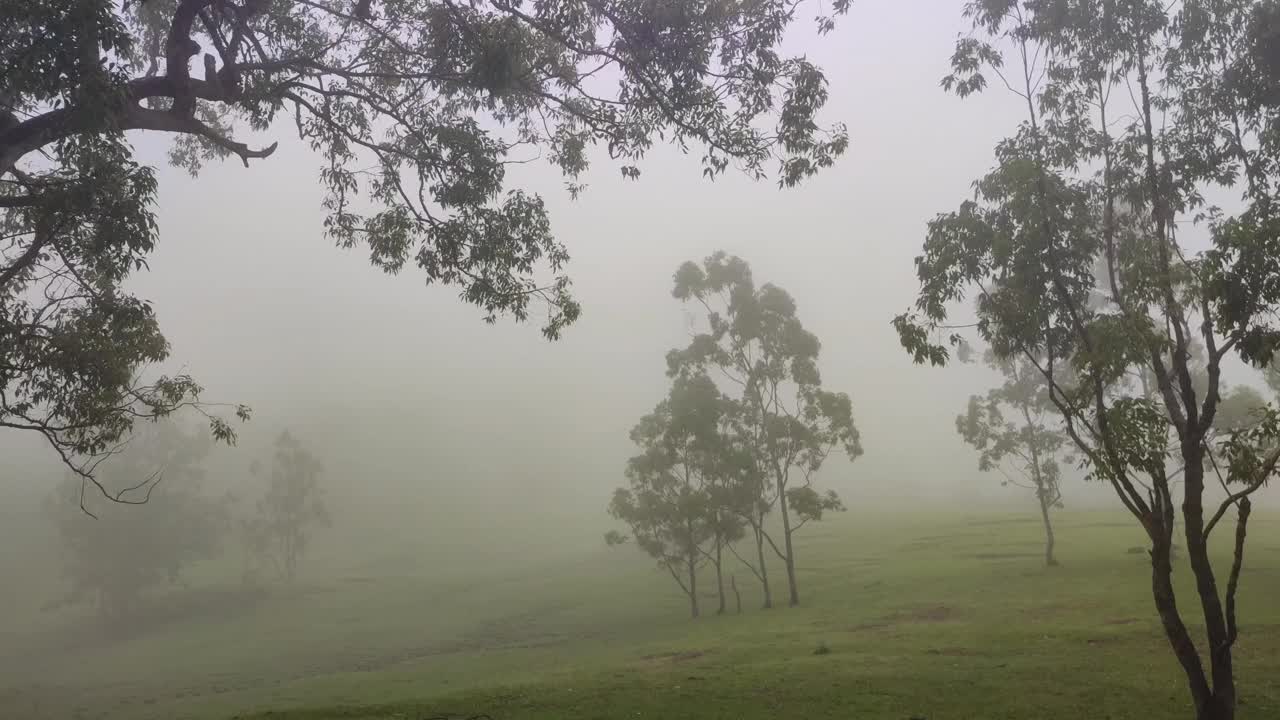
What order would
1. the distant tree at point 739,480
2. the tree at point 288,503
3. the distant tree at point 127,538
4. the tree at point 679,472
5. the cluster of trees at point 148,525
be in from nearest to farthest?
the distant tree at point 739,480 → the tree at point 679,472 → the distant tree at point 127,538 → the cluster of trees at point 148,525 → the tree at point 288,503

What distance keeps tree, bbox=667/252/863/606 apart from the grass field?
8135 mm

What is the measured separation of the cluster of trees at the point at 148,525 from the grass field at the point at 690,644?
4.05 metres

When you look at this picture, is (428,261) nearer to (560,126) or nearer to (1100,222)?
(560,126)

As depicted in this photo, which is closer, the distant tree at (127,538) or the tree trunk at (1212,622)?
the tree trunk at (1212,622)

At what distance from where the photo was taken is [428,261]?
19391 millimetres

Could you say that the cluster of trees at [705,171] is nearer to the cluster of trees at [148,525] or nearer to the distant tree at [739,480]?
the distant tree at [739,480]

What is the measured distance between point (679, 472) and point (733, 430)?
15.7ft

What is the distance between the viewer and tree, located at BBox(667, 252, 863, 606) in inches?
1714

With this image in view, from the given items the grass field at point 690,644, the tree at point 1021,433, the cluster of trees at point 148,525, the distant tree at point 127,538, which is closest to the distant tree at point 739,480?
the grass field at point 690,644

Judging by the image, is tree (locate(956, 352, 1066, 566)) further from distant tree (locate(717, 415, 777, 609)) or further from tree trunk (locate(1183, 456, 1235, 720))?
tree trunk (locate(1183, 456, 1235, 720))

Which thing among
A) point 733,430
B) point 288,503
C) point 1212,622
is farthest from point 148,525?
point 1212,622

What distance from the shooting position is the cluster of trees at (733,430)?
42500 millimetres

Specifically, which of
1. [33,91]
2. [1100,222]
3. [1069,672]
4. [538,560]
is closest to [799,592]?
[1069,672]

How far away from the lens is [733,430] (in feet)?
147
